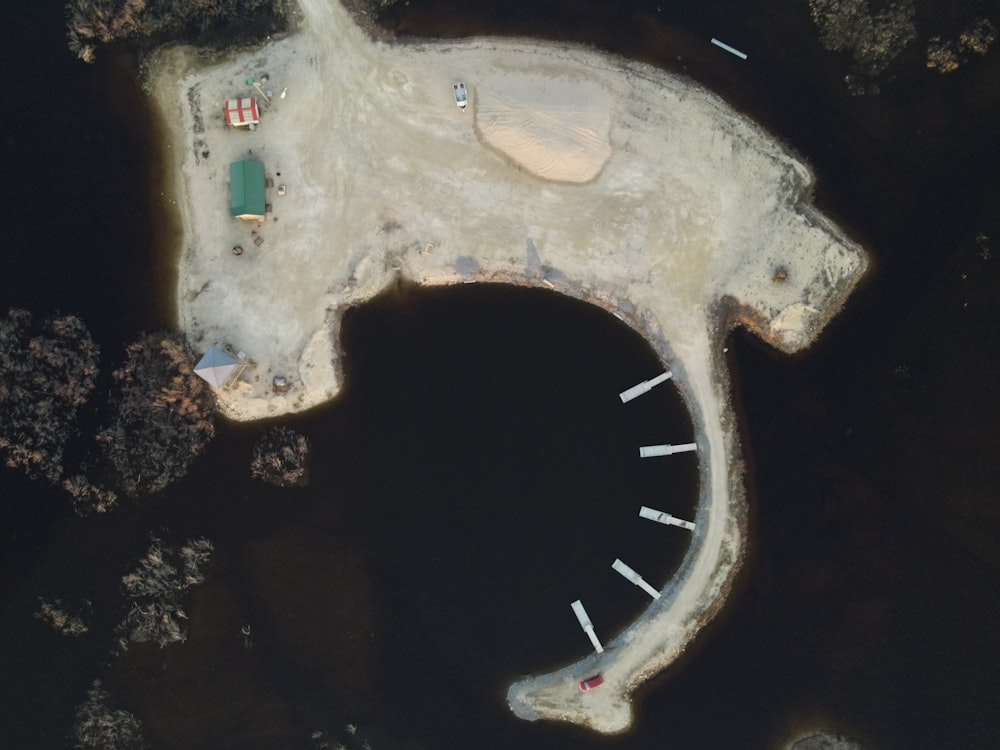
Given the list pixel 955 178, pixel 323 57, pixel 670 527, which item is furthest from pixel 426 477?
pixel 955 178

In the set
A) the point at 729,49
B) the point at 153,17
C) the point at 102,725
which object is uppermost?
the point at 729,49

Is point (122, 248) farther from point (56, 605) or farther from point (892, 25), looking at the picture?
point (892, 25)

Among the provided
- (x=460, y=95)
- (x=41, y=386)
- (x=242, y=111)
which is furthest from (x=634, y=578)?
(x=41, y=386)

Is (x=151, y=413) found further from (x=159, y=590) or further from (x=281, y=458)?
(x=159, y=590)

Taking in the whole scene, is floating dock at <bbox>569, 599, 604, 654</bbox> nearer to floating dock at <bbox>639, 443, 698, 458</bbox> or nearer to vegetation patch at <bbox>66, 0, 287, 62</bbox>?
floating dock at <bbox>639, 443, 698, 458</bbox>

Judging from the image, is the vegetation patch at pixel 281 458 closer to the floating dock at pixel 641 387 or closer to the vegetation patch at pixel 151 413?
the vegetation patch at pixel 151 413
